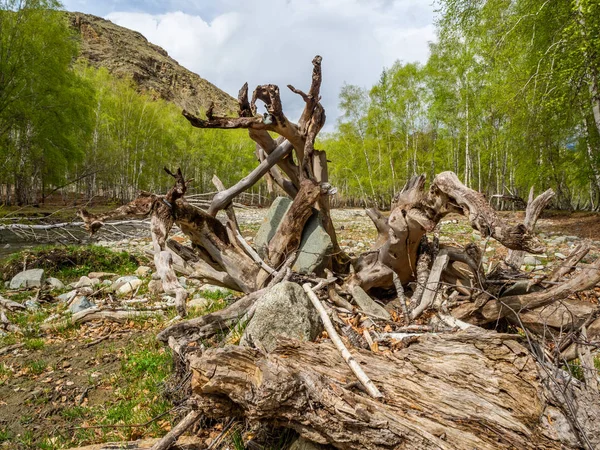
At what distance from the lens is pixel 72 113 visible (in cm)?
2606

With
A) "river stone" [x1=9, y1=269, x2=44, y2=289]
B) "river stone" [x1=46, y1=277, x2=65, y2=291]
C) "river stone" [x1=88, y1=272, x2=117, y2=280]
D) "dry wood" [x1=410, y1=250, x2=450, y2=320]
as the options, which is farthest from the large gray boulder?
"river stone" [x1=9, y1=269, x2=44, y2=289]

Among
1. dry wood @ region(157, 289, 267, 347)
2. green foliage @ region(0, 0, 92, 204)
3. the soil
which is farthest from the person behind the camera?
green foliage @ region(0, 0, 92, 204)

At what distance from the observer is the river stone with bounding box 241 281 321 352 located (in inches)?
130

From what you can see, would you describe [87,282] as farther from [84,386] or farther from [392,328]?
[392,328]

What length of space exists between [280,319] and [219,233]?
1.89 metres

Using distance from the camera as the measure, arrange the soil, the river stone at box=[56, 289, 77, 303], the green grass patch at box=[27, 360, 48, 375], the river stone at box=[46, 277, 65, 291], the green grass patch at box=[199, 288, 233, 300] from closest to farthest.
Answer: the soil
the green grass patch at box=[27, 360, 48, 375]
the green grass patch at box=[199, 288, 233, 300]
the river stone at box=[56, 289, 77, 303]
the river stone at box=[46, 277, 65, 291]

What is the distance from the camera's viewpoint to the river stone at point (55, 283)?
26.2 ft

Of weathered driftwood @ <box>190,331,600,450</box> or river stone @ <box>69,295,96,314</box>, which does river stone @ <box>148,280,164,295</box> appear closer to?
river stone @ <box>69,295,96,314</box>

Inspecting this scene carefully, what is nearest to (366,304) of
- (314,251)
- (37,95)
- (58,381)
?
(314,251)

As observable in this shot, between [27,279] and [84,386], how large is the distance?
5970 mm

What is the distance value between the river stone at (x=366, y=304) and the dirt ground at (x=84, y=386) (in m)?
1.73

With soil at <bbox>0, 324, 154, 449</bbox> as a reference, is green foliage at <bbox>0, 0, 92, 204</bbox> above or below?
above

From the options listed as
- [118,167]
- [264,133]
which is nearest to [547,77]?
[264,133]

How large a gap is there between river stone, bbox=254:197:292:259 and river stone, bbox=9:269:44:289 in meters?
6.69
